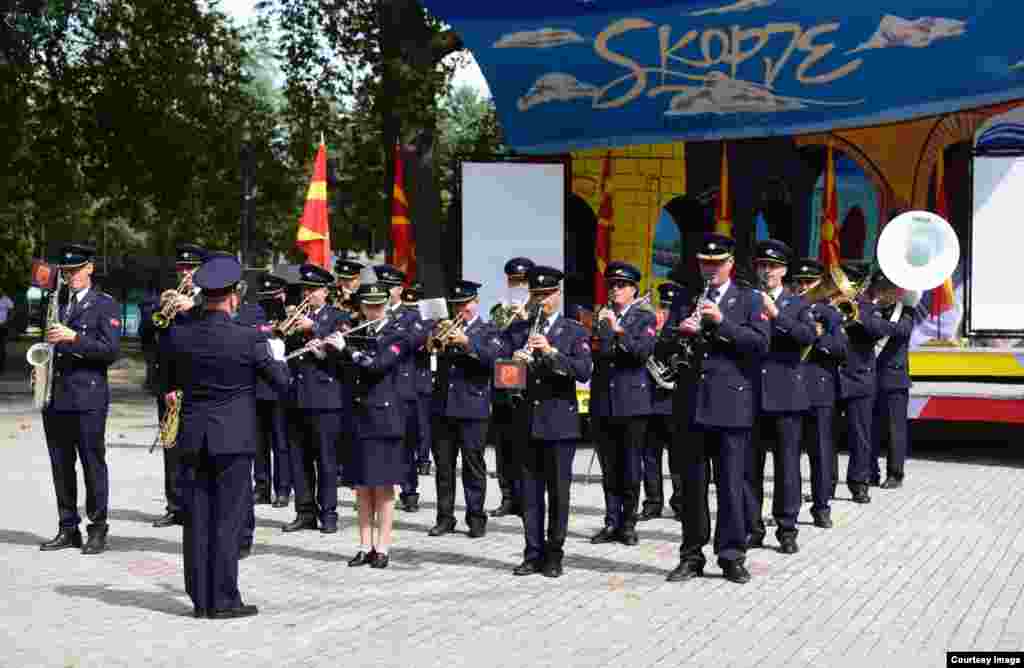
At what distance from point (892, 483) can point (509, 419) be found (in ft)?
13.7

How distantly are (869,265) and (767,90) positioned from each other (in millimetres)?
2680

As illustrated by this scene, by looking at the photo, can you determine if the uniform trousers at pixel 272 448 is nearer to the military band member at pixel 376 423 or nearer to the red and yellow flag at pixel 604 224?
the military band member at pixel 376 423

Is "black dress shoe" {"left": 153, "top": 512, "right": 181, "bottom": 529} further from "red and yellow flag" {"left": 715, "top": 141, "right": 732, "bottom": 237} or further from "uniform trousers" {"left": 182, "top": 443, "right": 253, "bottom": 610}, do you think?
"red and yellow flag" {"left": 715, "top": 141, "right": 732, "bottom": 237}

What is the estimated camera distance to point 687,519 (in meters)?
9.66

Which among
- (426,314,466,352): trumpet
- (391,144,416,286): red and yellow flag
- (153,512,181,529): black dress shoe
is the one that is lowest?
(153,512,181,529): black dress shoe

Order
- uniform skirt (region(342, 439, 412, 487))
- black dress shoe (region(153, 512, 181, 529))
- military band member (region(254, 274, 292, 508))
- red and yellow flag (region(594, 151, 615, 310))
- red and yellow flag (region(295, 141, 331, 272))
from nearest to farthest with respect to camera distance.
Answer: uniform skirt (region(342, 439, 412, 487)) < black dress shoe (region(153, 512, 181, 529)) < military band member (region(254, 274, 292, 508)) < red and yellow flag (region(295, 141, 331, 272)) < red and yellow flag (region(594, 151, 615, 310))

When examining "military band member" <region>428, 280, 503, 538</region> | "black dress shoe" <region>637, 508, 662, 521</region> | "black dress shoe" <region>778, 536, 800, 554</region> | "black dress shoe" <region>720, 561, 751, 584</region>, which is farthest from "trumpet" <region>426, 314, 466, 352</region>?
"black dress shoe" <region>720, 561, 751, 584</region>

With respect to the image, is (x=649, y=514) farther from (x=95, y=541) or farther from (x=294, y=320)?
(x=95, y=541)

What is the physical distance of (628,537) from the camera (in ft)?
36.6

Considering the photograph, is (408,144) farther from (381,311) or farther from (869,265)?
(381,311)

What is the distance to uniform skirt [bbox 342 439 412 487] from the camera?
998cm

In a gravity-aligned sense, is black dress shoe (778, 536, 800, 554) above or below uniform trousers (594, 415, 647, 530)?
below

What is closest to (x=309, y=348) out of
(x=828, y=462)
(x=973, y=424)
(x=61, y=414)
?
(x=61, y=414)

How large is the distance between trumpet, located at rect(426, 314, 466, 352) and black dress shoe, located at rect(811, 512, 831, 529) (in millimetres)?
3161
